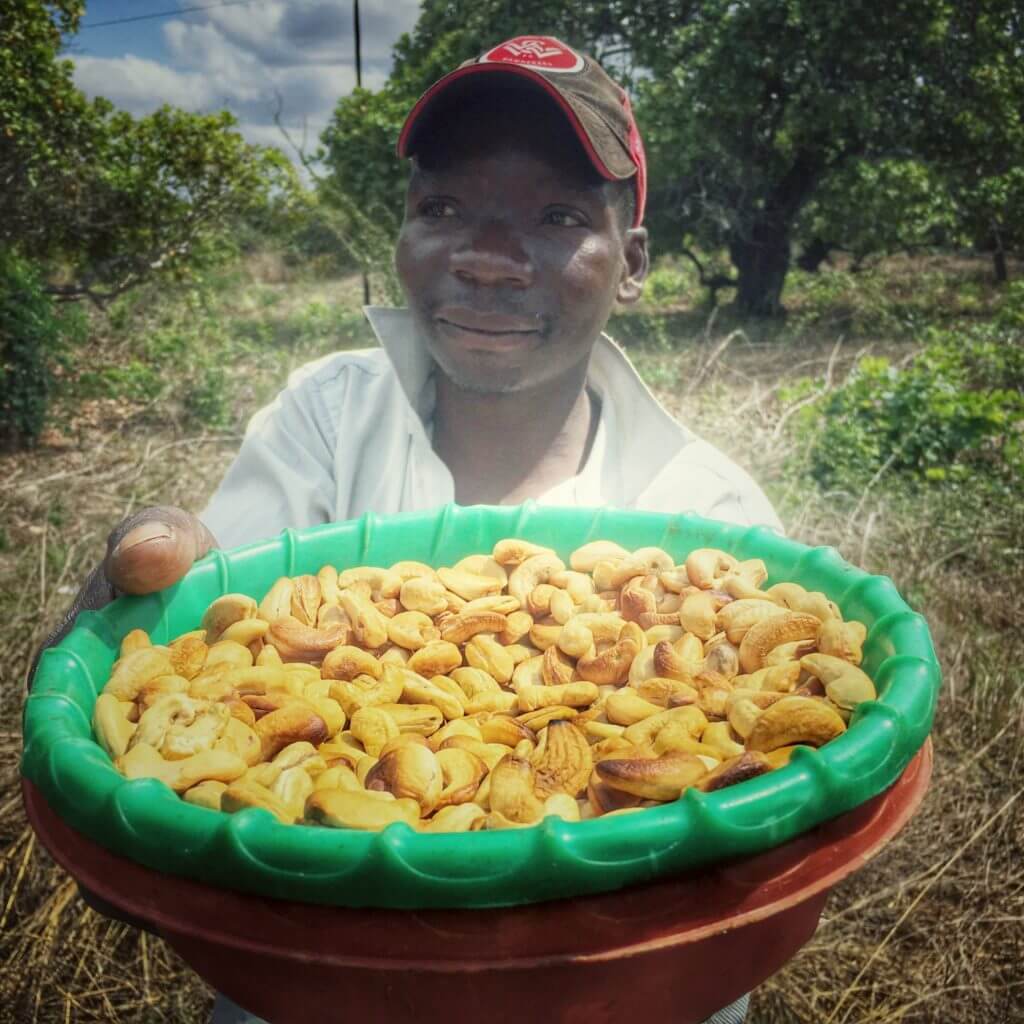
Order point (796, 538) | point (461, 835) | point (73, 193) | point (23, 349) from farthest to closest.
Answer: point (73, 193) → point (23, 349) → point (796, 538) → point (461, 835)

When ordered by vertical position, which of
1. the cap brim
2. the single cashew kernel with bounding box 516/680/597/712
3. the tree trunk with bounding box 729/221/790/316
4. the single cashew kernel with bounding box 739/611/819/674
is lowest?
the tree trunk with bounding box 729/221/790/316

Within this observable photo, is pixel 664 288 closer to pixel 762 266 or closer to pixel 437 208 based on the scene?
pixel 762 266

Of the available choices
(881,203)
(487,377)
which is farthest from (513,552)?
(881,203)

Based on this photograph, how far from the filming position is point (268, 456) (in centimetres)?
144

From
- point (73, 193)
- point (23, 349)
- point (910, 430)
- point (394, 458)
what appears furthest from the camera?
point (73, 193)

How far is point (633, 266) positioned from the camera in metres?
1.56

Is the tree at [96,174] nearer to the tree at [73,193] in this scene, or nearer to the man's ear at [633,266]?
the tree at [73,193]

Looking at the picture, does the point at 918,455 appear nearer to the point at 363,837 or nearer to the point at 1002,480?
the point at 1002,480

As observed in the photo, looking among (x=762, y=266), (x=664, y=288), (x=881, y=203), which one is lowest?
(x=664, y=288)

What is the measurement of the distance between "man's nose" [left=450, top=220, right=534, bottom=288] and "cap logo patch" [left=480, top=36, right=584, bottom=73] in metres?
0.23

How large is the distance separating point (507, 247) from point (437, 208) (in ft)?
0.43

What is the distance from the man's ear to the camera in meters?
1.52

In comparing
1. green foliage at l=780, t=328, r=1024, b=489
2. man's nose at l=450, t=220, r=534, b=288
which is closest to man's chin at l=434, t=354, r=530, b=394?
man's nose at l=450, t=220, r=534, b=288

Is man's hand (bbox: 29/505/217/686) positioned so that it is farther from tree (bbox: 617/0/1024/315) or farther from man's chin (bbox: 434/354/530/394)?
tree (bbox: 617/0/1024/315)
